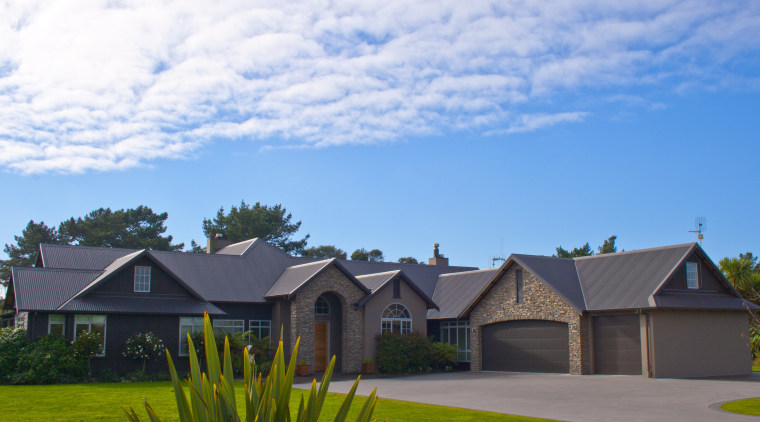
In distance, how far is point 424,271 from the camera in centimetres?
3912

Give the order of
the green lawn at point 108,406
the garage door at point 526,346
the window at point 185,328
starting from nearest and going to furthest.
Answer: the green lawn at point 108,406
the window at point 185,328
the garage door at point 526,346

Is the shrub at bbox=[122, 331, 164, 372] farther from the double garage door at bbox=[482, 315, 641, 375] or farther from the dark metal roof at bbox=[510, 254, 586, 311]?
the dark metal roof at bbox=[510, 254, 586, 311]

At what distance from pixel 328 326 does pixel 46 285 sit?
37.3 ft

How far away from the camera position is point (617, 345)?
27.2m

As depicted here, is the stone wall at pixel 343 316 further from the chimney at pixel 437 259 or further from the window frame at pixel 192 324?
the chimney at pixel 437 259

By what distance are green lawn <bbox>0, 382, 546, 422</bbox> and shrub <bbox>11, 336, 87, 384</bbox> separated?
1.40 m

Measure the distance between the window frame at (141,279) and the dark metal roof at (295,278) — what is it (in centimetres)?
530

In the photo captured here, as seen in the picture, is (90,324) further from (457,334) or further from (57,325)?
(457,334)

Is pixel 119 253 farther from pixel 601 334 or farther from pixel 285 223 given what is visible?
pixel 285 223

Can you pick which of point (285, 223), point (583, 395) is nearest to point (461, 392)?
point (583, 395)

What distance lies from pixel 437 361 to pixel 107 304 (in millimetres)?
14125

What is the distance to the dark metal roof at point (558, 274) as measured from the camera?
28.6 m

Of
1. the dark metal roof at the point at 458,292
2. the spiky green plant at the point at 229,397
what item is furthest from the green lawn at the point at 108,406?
the dark metal roof at the point at 458,292

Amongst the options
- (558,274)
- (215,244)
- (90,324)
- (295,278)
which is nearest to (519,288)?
(558,274)
